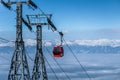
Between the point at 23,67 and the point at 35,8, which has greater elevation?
the point at 35,8

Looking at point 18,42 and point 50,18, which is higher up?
point 50,18

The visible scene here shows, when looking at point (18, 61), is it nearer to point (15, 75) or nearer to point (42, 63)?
point (15, 75)

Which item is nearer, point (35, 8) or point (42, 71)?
point (35, 8)

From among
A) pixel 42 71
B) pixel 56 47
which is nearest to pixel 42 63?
pixel 42 71

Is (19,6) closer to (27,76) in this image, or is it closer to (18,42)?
(18,42)

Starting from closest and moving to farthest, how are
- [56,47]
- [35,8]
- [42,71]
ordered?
[35,8] → [56,47] → [42,71]

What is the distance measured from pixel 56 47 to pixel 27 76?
9373 millimetres

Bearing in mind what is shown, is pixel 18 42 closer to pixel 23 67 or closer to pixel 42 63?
pixel 23 67

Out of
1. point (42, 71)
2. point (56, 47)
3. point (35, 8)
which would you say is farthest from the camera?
point (42, 71)

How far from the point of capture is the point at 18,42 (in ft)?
203

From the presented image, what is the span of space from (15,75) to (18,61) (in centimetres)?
188

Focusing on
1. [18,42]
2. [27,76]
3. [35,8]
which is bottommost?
[27,76]

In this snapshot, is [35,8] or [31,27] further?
[31,27]

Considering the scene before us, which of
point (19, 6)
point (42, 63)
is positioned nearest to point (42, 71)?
point (42, 63)
